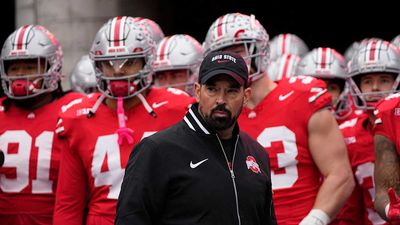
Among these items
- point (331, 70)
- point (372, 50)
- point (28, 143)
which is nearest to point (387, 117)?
point (372, 50)

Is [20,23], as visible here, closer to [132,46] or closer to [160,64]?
[160,64]

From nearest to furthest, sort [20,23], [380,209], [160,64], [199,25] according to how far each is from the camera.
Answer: [380,209], [160,64], [20,23], [199,25]

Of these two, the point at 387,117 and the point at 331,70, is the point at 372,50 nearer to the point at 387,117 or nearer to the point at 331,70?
the point at 331,70

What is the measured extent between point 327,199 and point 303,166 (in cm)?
26

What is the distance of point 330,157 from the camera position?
20.7ft

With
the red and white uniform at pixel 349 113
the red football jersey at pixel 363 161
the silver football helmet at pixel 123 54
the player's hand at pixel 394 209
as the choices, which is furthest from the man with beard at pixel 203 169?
the red and white uniform at pixel 349 113

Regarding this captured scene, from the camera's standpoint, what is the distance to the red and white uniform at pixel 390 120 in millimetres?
5949

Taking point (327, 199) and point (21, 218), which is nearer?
point (327, 199)

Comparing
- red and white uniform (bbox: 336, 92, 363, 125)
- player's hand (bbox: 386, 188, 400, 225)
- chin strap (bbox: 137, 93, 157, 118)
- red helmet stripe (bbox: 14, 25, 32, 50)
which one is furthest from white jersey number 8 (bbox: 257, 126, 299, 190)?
red helmet stripe (bbox: 14, 25, 32, 50)

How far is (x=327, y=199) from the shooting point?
245 inches

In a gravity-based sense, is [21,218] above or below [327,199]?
below

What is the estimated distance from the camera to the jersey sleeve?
5.97m

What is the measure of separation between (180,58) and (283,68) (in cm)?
140

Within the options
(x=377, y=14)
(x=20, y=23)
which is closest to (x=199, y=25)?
(x=377, y=14)
